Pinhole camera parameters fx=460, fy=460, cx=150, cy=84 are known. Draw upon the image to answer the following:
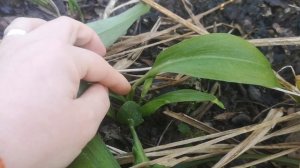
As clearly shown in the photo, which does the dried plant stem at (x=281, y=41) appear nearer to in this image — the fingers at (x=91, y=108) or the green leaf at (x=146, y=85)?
the green leaf at (x=146, y=85)

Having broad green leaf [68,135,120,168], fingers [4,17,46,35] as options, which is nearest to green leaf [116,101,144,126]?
broad green leaf [68,135,120,168]

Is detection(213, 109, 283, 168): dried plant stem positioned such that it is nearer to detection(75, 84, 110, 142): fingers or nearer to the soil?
the soil

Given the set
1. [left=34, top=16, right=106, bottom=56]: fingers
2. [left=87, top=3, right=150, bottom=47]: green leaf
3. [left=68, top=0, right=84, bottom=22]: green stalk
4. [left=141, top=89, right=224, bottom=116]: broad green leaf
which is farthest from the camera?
[left=68, top=0, right=84, bottom=22]: green stalk

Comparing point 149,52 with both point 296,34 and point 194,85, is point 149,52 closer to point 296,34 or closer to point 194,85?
point 194,85

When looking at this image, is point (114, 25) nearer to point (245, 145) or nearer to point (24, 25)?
point (24, 25)

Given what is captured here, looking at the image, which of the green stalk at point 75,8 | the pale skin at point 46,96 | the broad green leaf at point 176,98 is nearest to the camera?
the pale skin at point 46,96

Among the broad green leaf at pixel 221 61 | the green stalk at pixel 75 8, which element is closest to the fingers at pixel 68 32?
the broad green leaf at pixel 221 61
